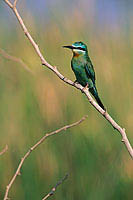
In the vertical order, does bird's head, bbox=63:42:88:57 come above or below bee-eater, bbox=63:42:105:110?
above

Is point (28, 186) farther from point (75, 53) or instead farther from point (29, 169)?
point (75, 53)

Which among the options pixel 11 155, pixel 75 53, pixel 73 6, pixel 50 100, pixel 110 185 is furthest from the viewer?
pixel 73 6

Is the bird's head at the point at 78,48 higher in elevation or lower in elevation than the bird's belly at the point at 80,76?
higher

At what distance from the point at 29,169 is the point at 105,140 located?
0.31m

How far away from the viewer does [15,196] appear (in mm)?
1413

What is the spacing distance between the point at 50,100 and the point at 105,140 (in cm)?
28

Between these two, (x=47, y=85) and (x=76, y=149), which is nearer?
(x=76, y=149)

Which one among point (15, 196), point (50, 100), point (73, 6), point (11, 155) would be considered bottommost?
point (15, 196)

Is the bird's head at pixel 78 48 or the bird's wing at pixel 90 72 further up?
the bird's head at pixel 78 48

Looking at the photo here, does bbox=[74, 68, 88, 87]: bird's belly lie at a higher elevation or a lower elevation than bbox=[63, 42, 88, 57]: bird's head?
lower

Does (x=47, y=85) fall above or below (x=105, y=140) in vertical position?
above

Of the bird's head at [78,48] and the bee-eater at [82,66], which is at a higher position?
the bird's head at [78,48]

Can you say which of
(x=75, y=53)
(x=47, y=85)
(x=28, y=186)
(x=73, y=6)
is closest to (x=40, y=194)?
(x=28, y=186)

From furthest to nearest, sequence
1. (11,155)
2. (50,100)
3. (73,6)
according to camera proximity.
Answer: (73,6), (50,100), (11,155)
